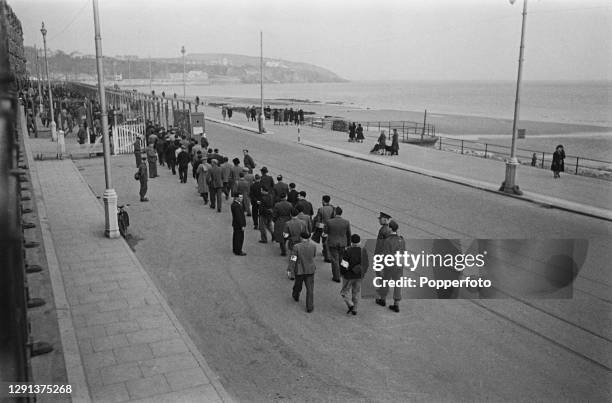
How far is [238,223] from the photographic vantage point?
470 inches

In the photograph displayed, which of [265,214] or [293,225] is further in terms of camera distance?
[265,214]

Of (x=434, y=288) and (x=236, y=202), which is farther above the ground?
(x=236, y=202)

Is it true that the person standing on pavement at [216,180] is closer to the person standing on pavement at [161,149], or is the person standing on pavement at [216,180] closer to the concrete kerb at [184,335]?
the concrete kerb at [184,335]

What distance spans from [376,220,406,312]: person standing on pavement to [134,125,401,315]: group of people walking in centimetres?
4

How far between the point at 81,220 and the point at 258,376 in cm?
955

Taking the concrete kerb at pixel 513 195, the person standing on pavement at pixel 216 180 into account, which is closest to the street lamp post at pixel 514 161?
the concrete kerb at pixel 513 195

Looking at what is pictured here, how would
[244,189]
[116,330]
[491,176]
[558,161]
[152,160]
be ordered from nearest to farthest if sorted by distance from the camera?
[116,330]
[244,189]
[152,160]
[558,161]
[491,176]

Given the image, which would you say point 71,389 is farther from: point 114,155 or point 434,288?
point 114,155

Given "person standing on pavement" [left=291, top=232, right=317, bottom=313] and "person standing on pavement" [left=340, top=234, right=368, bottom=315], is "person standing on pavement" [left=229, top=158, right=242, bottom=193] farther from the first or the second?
"person standing on pavement" [left=340, top=234, right=368, bottom=315]

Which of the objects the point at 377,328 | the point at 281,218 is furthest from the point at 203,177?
the point at 377,328

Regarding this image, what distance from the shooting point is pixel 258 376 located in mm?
7102

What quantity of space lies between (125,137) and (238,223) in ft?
62.2

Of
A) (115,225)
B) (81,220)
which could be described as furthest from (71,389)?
(81,220)

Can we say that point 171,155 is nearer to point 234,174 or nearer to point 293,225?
point 234,174
